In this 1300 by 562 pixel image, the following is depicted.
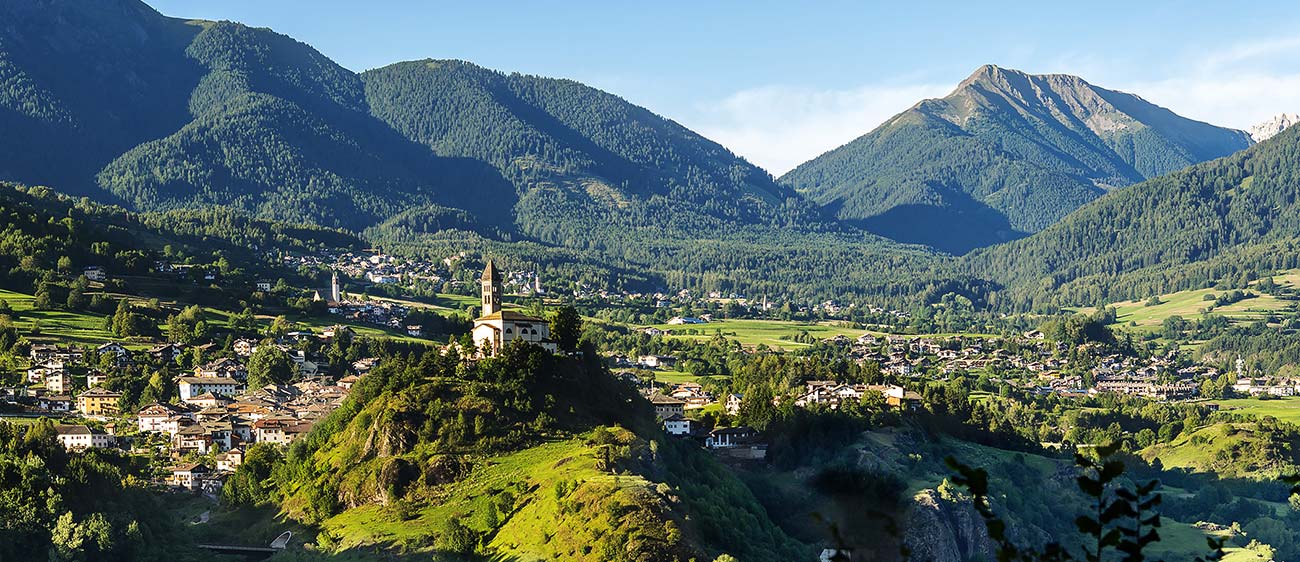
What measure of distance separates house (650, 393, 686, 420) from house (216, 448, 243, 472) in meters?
27.8

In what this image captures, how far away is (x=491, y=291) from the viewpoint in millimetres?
90438

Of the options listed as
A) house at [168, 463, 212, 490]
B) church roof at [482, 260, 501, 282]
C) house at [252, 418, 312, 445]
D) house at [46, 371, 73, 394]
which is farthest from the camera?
house at [46, 371, 73, 394]

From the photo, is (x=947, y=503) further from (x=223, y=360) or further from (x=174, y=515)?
(x=223, y=360)

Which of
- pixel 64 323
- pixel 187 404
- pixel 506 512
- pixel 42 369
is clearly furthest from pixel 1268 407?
pixel 42 369

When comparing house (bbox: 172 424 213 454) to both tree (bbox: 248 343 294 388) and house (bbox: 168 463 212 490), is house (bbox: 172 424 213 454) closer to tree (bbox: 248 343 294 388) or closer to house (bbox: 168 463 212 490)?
house (bbox: 168 463 212 490)

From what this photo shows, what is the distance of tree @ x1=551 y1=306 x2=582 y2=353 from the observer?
8531 centimetres

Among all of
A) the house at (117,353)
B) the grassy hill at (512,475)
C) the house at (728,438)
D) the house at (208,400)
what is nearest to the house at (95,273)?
the house at (117,353)

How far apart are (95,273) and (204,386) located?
36873 mm

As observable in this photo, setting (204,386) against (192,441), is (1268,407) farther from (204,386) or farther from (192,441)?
(192,441)

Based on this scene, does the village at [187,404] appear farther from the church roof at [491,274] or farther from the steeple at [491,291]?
A: the church roof at [491,274]

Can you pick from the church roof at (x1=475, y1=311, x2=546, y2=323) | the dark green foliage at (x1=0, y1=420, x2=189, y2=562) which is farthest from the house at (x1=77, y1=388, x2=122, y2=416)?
the church roof at (x1=475, y1=311, x2=546, y2=323)

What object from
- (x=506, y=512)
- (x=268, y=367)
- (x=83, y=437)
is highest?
(x=268, y=367)

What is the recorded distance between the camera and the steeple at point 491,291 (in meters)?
89.3

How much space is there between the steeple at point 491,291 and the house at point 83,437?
26.2 metres
